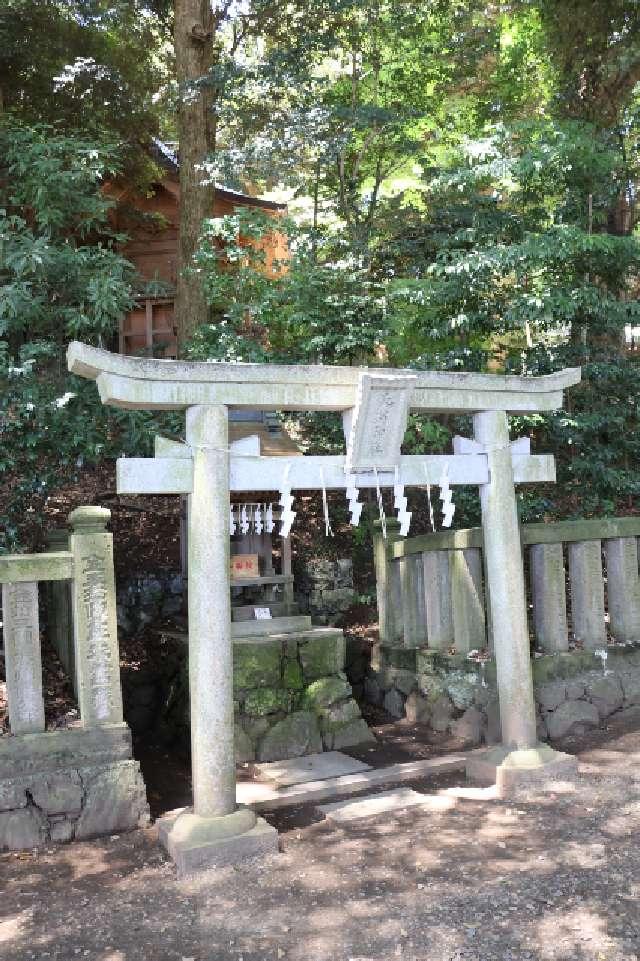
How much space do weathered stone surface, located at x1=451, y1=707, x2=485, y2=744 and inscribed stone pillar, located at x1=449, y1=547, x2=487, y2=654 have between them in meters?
0.57

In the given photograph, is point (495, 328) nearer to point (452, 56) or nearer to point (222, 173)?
point (222, 173)

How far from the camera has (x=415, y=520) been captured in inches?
425

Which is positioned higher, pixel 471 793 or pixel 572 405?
pixel 572 405

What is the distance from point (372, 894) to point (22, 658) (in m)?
2.70

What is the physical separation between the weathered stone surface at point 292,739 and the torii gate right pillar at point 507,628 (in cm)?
A: 182

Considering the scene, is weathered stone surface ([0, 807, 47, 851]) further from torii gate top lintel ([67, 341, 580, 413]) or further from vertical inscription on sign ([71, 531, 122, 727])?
torii gate top lintel ([67, 341, 580, 413])

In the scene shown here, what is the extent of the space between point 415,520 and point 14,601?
6702 millimetres

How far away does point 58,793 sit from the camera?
16.0ft

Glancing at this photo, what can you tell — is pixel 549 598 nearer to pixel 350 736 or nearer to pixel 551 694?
pixel 551 694

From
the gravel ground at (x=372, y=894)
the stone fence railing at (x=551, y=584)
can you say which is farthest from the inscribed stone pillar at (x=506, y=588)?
the stone fence railing at (x=551, y=584)

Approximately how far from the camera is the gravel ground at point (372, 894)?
3486mm

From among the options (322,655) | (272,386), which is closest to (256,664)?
(322,655)

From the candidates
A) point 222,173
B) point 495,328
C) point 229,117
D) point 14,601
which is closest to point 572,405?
point 495,328

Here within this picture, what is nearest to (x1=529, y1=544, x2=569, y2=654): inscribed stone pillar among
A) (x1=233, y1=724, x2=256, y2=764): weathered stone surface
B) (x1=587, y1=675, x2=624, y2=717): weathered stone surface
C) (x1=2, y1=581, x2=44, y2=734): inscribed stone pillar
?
(x1=587, y1=675, x2=624, y2=717): weathered stone surface
